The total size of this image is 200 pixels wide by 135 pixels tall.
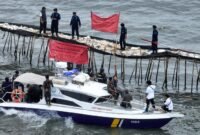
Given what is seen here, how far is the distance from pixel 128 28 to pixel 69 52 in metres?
30.3

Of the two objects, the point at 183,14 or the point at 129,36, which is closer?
the point at 129,36

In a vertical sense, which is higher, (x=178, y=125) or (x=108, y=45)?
(x=108, y=45)

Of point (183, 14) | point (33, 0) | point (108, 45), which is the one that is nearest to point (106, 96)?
point (108, 45)

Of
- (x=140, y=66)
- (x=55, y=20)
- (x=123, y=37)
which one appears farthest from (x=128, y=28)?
(x=123, y=37)

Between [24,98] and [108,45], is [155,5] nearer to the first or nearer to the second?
[108,45]

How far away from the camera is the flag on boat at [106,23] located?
161ft

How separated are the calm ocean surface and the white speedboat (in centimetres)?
56

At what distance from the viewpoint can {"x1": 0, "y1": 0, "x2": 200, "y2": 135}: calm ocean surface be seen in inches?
1682

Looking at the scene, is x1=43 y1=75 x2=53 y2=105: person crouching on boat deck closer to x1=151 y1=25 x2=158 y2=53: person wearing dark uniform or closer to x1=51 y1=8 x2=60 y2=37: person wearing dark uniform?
x1=151 y1=25 x2=158 y2=53: person wearing dark uniform

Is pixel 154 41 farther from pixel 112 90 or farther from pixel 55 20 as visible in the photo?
pixel 112 90

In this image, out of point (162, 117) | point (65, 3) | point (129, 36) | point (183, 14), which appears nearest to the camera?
point (162, 117)

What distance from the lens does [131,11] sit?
84.8 metres

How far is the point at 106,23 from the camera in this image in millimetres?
49656

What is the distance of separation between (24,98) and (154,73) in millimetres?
18089
